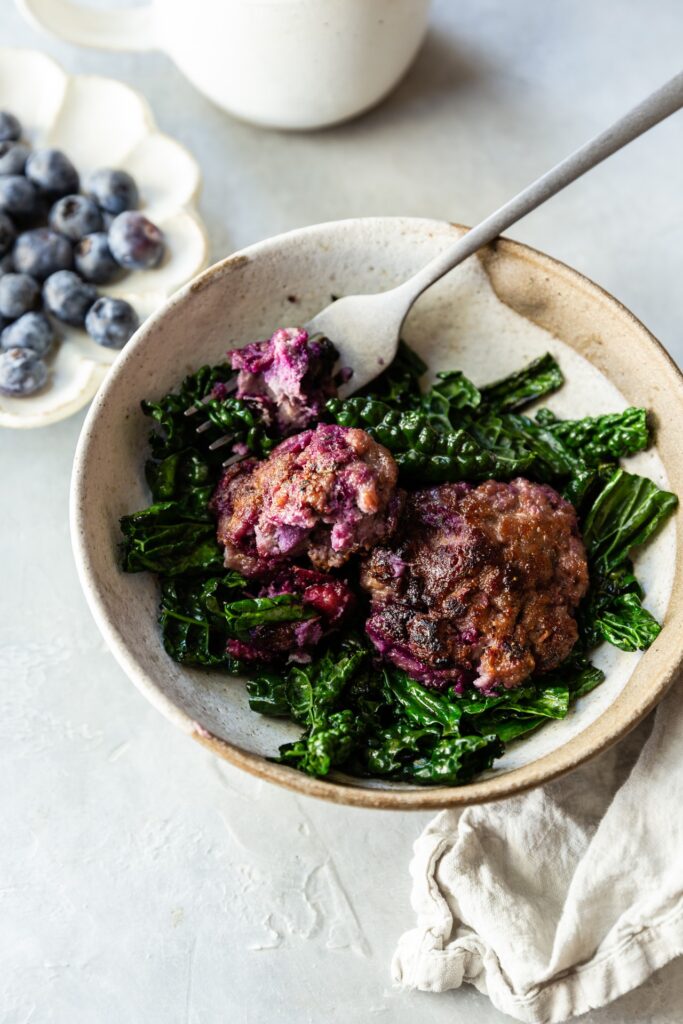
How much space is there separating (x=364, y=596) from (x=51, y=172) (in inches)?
89.9

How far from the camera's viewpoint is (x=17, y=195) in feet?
13.8

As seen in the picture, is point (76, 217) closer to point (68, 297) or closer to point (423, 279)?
point (68, 297)

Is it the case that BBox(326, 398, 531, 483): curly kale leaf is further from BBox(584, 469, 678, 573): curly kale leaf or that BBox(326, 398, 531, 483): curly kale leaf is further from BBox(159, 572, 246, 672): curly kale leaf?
BBox(159, 572, 246, 672): curly kale leaf

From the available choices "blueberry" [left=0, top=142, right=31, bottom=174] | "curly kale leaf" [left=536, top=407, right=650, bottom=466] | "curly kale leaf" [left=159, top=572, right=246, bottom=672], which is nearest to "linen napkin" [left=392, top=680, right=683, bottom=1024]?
"curly kale leaf" [left=536, top=407, right=650, bottom=466]

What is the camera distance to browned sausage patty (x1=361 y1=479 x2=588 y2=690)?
3141mm

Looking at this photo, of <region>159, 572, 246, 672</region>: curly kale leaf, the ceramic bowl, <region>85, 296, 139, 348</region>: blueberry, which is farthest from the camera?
<region>85, 296, 139, 348</region>: blueberry

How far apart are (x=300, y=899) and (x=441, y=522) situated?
1434 millimetres

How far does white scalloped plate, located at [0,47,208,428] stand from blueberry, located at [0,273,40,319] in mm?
176

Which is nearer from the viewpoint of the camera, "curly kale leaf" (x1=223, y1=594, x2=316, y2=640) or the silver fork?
"curly kale leaf" (x1=223, y1=594, x2=316, y2=640)

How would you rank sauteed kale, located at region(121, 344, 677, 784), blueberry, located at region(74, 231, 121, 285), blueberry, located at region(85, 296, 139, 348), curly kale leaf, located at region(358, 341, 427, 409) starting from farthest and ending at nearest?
blueberry, located at region(74, 231, 121, 285) → blueberry, located at region(85, 296, 139, 348) → curly kale leaf, located at region(358, 341, 427, 409) → sauteed kale, located at region(121, 344, 677, 784)

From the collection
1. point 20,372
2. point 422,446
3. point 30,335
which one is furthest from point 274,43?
point 422,446

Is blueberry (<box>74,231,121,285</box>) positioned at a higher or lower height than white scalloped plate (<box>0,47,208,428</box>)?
lower

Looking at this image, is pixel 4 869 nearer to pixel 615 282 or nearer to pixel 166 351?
pixel 166 351

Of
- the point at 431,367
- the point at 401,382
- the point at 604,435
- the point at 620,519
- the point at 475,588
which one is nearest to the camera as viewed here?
the point at 475,588
